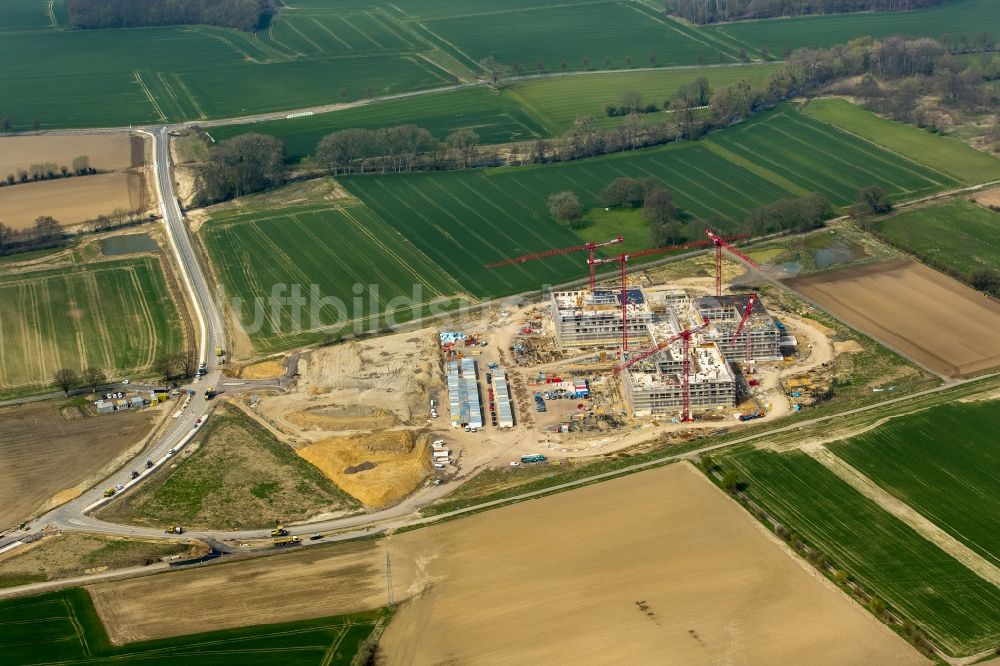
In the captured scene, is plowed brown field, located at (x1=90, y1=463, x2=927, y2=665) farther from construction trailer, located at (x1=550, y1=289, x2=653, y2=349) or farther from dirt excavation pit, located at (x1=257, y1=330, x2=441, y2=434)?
construction trailer, located at (x1=550, y1=289, x2=653, y2=349)

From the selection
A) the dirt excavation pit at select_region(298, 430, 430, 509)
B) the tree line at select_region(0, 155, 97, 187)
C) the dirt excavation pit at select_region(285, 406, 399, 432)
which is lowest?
the dirt excavation pit at select_region(298, 430, 430, 509)

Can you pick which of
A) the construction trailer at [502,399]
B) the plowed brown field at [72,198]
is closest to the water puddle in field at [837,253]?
the construction trailer at [502,399]

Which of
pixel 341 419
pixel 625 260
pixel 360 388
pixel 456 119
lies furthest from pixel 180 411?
pixel 456 119

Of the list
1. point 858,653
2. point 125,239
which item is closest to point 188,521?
point 858,653

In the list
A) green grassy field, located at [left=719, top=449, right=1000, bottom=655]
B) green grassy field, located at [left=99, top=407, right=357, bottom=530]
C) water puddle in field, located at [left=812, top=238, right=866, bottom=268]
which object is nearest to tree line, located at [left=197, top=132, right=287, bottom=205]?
green grassy field, located at [left=99, top=407, right=357, bottom=530]

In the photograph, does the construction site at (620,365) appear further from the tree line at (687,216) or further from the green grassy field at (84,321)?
the green grassy field at (84,321)

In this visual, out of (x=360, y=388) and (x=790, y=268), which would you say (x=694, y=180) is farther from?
(x=360, y=388)
